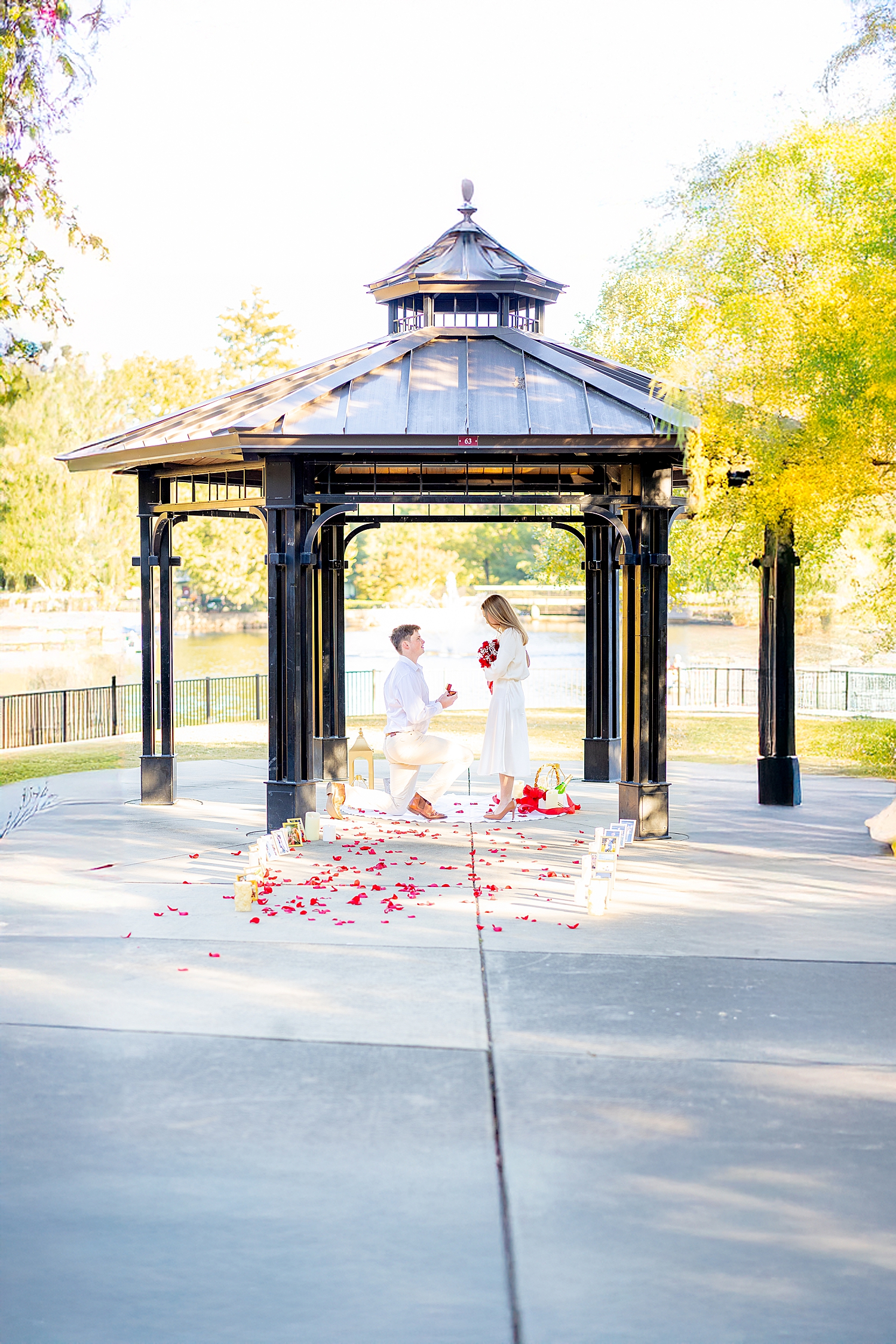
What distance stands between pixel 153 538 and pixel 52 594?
121 feet

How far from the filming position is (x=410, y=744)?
1238 centimetres

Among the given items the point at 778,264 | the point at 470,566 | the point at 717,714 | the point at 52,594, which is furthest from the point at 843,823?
the point at 470,566

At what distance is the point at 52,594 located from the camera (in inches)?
1897

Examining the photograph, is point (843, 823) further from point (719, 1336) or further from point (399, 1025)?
point (719, 1336)

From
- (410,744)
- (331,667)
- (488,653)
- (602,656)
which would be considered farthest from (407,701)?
(602,656)

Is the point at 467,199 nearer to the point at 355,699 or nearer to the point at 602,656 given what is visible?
the point at 602,656

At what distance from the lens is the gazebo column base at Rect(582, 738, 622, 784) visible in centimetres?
1552

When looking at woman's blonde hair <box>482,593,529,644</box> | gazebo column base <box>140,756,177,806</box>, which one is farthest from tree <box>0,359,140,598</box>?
woman's blonde hair <box>482,593,529,644</box>

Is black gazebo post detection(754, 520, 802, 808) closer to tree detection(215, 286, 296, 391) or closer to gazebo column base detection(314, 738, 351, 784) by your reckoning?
gazebo column base detection(314, 738, 351, 784)

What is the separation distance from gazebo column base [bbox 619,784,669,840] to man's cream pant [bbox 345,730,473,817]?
1.78 m

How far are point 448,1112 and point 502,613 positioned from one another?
7.55 metres

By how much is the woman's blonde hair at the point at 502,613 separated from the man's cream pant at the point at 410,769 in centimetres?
128

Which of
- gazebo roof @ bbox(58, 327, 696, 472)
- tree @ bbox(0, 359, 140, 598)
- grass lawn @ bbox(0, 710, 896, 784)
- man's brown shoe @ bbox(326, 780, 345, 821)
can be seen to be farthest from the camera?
tree @ bbox(0, 359, 140, 598)

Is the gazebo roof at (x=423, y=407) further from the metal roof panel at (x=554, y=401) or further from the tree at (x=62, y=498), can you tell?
the tree at (x=62, y=498)
